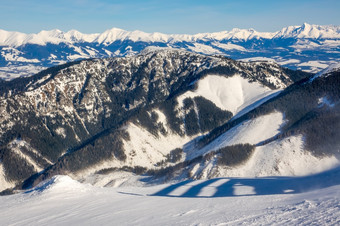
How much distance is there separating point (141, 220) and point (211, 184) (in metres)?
45.8

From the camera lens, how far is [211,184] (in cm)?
9694

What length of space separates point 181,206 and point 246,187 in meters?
34.5

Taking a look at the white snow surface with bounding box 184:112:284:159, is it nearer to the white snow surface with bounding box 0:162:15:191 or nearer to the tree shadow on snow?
the tree shadow on snow

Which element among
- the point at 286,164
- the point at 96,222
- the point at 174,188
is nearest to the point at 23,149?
the point at 174,188

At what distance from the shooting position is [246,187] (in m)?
90.7

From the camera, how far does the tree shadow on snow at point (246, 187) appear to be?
273 ft

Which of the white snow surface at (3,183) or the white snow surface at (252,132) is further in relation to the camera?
the white snow surface at (3,183)

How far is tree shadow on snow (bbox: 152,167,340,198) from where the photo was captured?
8331cm

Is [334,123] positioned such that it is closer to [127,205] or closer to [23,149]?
[127,205]

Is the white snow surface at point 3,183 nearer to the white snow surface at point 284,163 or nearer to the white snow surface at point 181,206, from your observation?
the white snow surface at point 181,206

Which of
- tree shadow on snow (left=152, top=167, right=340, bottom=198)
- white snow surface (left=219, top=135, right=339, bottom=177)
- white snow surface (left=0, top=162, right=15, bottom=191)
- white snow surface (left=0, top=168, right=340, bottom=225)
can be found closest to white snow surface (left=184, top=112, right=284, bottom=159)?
white snow surface (left=219, top=135, right=339, bottom=177)

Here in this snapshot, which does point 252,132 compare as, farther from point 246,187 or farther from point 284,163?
point 246,187

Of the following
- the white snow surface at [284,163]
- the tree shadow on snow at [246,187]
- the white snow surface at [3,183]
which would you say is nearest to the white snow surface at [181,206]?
the tree shadow on snow at [246,187]

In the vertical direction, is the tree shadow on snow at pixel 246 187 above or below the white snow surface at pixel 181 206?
below
